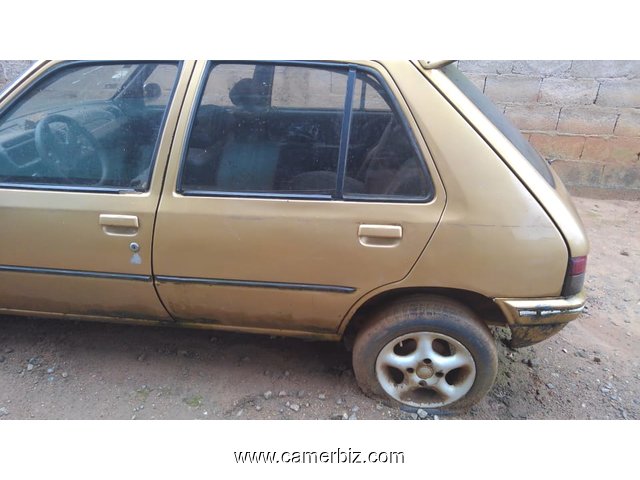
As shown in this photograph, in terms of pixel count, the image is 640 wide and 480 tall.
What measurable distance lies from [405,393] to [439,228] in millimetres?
923

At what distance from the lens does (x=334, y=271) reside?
2.00m

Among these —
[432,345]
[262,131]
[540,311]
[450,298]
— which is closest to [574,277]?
[540,311]

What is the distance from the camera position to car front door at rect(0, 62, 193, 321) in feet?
6.72

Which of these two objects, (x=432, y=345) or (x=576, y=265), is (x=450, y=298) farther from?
(x=576, y=265)

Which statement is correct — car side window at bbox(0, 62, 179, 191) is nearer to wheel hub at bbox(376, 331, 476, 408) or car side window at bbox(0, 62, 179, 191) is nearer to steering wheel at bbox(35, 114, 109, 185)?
steering wheel at bbox(35, 114, 109, 185)

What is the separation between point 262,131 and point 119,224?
0.78 m

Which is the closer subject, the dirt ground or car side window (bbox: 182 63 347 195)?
car side window (bbox: 182 63 347 195)

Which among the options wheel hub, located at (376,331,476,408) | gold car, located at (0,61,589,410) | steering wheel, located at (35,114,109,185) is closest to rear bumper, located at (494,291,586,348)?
gold car, located at (0,61,589,410)

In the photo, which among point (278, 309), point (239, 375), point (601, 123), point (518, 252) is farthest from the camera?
point (601, 123)

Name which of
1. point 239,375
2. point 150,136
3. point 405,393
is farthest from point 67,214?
point 405,393

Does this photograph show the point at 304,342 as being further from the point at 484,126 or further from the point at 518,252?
the point at 484,126

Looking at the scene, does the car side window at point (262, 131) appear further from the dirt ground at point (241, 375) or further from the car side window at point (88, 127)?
the dirt ground at point (241, 375)

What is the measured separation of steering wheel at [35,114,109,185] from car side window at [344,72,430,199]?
1.19 m

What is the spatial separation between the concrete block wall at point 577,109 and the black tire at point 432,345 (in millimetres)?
3274
